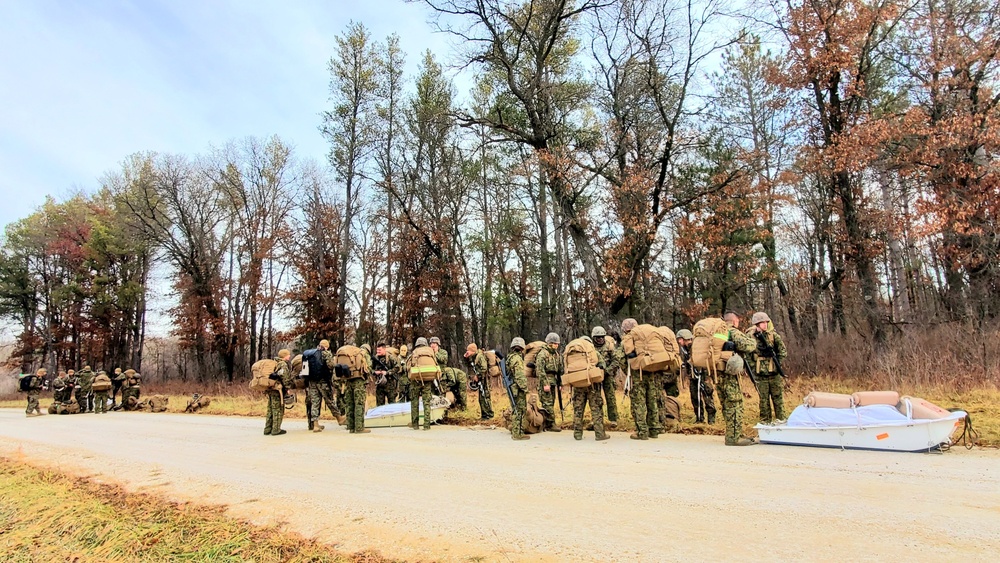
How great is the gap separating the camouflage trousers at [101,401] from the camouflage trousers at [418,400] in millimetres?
16983

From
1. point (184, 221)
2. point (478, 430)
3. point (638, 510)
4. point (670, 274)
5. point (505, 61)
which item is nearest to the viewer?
point (638, 510)

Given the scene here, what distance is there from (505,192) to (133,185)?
85.6 feet

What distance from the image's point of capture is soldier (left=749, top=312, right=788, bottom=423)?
9453 mm

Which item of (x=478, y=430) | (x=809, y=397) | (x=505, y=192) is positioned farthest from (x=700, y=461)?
(x=505, y=192)

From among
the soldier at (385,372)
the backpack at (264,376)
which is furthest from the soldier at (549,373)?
the backpack at (264,376)

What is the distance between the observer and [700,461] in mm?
7367

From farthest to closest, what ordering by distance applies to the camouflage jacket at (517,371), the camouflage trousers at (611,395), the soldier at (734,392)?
1. the camouflage jacket at (517,371)
2. the camouflage trousers at (611,395)
3. the soldier at (734,392)

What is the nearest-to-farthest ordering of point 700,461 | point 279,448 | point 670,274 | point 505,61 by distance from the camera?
point 700,461
point 279,448
point 505,61
point 670,274

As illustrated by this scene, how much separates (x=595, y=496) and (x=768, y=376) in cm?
533

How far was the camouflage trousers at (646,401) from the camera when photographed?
9.65 metres

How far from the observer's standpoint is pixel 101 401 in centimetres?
2288

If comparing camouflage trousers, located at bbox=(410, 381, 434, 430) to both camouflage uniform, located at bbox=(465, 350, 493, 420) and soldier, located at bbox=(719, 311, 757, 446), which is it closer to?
camouflage uniform, located at bbox=(465, 350, 493, 420)

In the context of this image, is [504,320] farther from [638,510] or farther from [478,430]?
[638,510]

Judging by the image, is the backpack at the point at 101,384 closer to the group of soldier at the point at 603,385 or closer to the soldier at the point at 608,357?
the group of soldier at the point at 603,385
